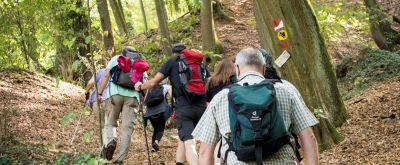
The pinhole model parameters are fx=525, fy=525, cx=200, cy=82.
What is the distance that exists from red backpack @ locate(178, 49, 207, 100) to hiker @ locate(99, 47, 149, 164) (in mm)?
965

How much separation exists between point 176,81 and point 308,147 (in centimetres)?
336

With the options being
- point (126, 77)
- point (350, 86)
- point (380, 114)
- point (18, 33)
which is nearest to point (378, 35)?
point (350, 86)

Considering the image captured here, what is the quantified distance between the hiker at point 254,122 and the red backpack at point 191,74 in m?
2.96

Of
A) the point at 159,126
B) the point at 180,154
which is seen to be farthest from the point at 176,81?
the point at 159,126

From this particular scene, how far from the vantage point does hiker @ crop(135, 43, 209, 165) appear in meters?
6.55

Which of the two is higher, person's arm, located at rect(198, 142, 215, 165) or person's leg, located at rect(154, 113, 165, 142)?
person's leg, located at rect(154, 113, 165, 142)

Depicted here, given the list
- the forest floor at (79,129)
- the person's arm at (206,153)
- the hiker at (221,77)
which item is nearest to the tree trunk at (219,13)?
the forest floor at (79,129)

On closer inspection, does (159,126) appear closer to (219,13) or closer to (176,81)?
(176,81)

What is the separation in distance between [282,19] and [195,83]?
1.82 m

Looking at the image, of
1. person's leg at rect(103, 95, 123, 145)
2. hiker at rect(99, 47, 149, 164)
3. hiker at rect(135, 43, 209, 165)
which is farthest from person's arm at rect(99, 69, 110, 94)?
hiker at rect(135, 43, 209, 165)

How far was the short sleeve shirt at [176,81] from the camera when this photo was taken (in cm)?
655

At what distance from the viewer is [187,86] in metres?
6.55

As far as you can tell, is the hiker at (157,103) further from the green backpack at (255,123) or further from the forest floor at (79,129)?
the green backpack at (255,123)

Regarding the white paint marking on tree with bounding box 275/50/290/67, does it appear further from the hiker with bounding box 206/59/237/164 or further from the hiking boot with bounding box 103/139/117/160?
the hiking boot with bounding box 103/139/117/160
